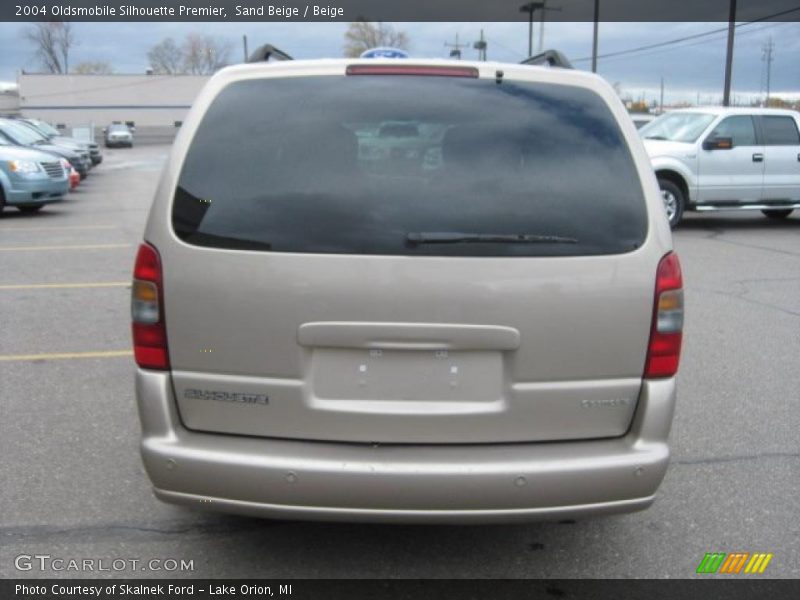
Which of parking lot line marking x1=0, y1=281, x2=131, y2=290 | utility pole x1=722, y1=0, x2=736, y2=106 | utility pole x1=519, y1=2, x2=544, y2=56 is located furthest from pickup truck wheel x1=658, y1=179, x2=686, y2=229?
utility pole x1=519, y1=2, x2=544, y2=56

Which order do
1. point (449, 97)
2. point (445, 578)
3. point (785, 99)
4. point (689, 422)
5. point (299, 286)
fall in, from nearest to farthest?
point (299, 286), point (449, 97), point (445, 578), point (689, 422), point (785, 99)

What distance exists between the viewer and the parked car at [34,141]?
1772cm

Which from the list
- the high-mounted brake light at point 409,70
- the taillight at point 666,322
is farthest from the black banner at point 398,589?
the high-mounted brake light at point 409,70

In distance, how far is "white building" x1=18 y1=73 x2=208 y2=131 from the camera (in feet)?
274

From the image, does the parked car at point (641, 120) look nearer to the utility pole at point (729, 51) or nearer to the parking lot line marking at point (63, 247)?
the utility pole at point (729, 51)

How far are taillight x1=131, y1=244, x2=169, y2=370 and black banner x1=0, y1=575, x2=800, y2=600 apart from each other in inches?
35.1

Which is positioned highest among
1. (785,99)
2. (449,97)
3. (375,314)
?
(449,97)

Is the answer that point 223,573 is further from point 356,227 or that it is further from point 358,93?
point 358,93

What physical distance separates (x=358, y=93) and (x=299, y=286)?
759 mm

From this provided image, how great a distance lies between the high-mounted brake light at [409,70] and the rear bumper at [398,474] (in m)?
1.32

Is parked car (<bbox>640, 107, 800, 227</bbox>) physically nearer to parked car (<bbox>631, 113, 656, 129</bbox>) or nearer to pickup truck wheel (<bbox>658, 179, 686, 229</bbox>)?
pickup truck wheel (<bbox>658, 179, 686, 229</bbox>)

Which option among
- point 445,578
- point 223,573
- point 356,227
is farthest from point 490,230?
point 223,573

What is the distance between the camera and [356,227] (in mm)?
2775

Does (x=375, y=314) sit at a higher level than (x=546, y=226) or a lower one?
lower
